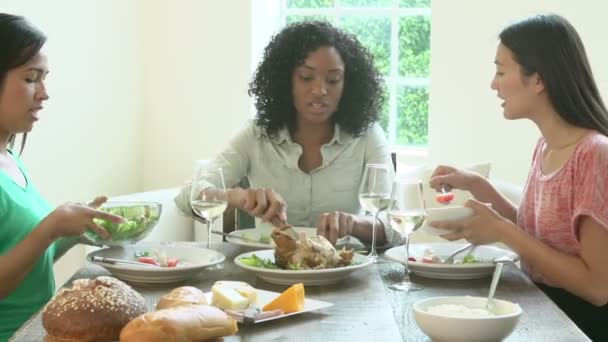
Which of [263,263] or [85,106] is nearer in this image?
[263,263]

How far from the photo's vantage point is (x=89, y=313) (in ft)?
4.49

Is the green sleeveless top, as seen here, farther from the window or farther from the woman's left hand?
the window

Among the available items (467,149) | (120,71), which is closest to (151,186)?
(120,71)

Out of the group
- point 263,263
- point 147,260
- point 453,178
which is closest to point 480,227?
point 453,178

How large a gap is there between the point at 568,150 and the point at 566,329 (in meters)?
0.63

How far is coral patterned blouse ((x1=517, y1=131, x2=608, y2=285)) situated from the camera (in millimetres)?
1881

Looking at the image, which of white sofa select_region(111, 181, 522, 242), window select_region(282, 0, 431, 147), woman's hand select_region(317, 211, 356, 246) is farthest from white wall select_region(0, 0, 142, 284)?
woman's hand select_region(317, 211, 356, 246)

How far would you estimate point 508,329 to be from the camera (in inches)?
53.2

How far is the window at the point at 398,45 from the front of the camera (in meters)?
4.93

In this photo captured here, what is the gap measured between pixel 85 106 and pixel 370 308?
3084 millimetres

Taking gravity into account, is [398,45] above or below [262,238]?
above

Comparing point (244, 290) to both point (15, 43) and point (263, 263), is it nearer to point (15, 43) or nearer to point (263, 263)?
point (263, 263)


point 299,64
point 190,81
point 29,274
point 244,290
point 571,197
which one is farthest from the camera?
point 190,81

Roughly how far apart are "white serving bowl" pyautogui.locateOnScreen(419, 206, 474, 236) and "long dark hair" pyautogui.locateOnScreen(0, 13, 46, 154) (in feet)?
3.39
